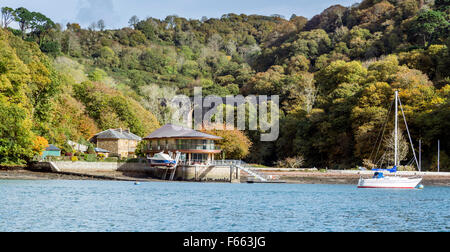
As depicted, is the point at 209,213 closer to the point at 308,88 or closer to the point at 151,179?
the point at 151,179

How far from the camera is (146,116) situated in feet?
303

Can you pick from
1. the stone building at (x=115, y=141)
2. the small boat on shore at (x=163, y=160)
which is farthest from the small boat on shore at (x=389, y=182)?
the stone building at (x=115, y=141)

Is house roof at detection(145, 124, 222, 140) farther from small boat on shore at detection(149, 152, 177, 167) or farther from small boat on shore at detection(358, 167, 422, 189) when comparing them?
small boat on shore at detection(358, 167, 422, 189)

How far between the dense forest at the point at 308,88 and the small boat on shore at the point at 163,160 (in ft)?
44.6

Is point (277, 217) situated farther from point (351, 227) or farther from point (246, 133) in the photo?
point (246, 133)

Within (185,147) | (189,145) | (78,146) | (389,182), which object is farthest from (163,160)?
(389,182)

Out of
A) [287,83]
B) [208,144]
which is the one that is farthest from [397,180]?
[287,83]

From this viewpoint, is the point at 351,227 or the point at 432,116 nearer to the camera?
the point at 351,227

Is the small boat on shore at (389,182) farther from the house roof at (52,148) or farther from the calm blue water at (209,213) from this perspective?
the house roof at (52,148)

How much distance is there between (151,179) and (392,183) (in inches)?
1049

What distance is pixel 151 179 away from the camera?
6119 centimetres

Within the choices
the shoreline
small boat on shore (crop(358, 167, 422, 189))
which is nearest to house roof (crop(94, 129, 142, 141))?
the shoreline

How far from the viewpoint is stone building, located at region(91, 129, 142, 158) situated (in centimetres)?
7688
